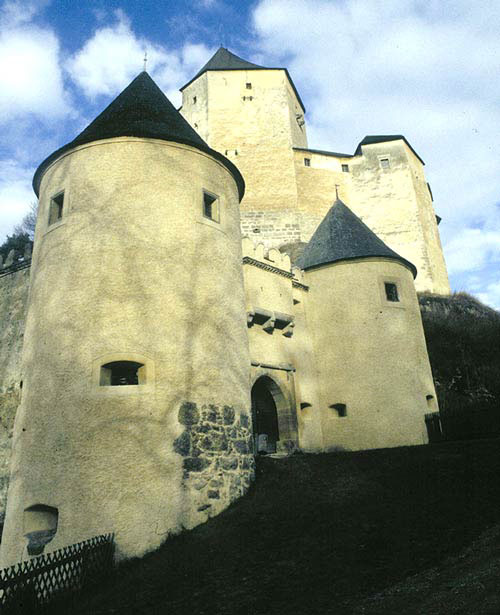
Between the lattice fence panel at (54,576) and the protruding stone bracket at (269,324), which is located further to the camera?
the protruding stone bracket at (269,324)

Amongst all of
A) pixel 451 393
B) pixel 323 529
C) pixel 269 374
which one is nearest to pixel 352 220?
pixel 269 374

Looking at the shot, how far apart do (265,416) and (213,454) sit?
17.3 ft

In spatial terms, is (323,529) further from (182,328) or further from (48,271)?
(48,271)

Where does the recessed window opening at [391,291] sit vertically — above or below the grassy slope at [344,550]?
above

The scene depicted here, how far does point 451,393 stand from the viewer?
826 inches

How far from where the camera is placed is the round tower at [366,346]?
1359 cm

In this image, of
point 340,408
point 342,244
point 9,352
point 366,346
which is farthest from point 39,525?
point 342,244

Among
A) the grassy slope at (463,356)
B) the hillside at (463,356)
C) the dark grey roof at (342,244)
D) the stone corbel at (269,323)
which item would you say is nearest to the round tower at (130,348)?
the stone corbel at (269,323)

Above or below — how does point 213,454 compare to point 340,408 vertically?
below

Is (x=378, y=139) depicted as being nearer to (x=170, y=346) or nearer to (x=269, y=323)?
(x=269, y=323)

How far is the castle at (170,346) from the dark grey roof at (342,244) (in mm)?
69

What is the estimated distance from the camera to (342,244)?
16.0 metres

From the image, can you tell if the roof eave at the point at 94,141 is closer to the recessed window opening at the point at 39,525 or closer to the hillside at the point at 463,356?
the recessed window opening at the point at 39,525

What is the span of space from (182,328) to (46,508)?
11.7 ft
